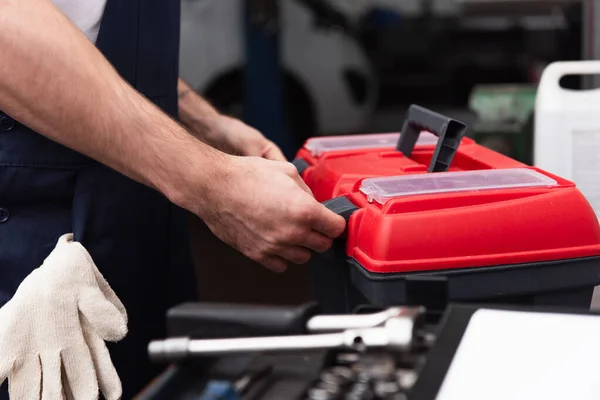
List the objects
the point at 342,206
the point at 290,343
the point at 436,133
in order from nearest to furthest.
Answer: the point at 290,343, the point at 342,206, the point at 436,133

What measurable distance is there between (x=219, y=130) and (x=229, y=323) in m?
0.82

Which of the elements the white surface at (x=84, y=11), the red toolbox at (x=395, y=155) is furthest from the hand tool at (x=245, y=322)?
the white surface at (x=84, y=11)

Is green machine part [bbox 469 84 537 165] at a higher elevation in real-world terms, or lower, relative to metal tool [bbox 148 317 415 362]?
lower

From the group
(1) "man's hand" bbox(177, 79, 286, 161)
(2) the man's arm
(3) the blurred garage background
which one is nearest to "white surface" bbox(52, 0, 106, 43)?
(2) the man's arm

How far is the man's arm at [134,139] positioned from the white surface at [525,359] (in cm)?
30

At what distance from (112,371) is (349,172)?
401 millimetres

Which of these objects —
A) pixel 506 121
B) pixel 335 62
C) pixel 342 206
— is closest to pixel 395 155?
pixel 342 206

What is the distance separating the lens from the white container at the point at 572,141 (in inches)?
52.2

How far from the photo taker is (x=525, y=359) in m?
0.68

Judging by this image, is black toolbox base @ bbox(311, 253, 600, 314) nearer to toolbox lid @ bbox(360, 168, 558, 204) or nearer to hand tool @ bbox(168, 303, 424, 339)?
toolbox lid @ bbox(360, 168, 558, 204)

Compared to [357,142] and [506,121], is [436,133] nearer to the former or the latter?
[357,142]

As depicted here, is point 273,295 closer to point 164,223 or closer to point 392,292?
point 164,223

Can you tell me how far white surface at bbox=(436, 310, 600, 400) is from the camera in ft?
2.07

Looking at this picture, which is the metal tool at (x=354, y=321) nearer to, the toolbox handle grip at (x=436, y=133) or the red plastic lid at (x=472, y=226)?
the red plastic lid at (x=472, y=226)
